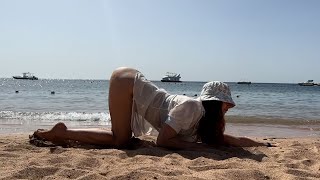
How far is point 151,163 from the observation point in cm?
343

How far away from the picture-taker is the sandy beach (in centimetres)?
299

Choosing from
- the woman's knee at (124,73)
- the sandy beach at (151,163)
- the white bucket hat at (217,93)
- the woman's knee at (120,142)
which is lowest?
the sandy beach at (151,163)

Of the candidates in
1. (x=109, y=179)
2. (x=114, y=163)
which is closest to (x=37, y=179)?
(x=109, y=179)

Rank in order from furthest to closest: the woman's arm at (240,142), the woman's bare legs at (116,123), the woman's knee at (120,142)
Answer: the woman's arm at (240,142) → the woman's knee at (120,142) → the woman's bare legs at (116,123)

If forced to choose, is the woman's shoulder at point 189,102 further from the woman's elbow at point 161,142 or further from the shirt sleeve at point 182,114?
the woman's elbow at point 161,142

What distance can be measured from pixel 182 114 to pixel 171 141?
388 millimetres

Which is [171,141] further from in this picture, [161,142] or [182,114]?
[182,114]

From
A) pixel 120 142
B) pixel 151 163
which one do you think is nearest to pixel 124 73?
pixel 120 142

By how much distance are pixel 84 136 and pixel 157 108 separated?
973mm

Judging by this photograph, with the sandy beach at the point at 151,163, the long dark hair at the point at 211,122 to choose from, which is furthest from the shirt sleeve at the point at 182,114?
the sandy beach at the point at 151,163

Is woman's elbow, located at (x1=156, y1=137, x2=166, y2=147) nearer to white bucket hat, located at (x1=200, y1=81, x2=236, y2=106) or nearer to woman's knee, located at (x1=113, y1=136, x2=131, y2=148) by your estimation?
woman's knee, located at (x1=113, y1=136, x2=131, y2=148)

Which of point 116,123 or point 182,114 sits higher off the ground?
point 182,114

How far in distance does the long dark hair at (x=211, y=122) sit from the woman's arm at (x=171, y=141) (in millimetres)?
174

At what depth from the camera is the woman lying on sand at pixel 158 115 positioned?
→ 3.88 m
